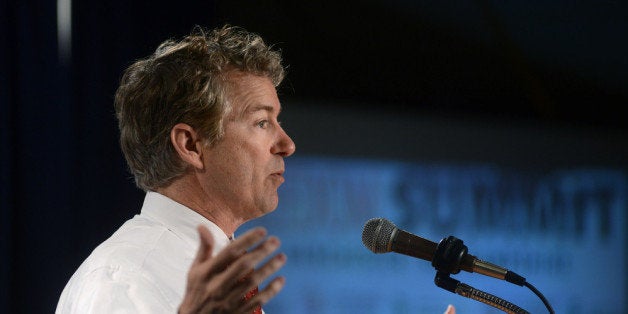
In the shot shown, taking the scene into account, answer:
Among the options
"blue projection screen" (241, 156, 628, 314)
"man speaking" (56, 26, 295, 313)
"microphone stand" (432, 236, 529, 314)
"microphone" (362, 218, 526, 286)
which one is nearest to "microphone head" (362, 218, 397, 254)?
"microphone" (362, 218, 526, 286)

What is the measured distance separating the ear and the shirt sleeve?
375 mm

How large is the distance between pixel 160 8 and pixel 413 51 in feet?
3.34

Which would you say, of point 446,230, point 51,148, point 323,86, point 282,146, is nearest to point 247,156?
point 282,146

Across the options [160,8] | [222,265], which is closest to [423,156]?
[160,8]

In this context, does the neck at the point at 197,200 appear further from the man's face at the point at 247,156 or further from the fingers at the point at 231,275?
the fingers at the point at 231,275

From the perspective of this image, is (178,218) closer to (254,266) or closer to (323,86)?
(254,266)

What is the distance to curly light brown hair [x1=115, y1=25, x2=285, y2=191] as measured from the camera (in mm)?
1554

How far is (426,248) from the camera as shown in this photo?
1.34 metres

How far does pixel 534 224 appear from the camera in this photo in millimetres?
2855

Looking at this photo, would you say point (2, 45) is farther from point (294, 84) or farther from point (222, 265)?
point (222, 265)

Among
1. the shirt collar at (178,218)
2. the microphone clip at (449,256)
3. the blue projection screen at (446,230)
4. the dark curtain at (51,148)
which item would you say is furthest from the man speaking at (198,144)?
the blue projection screen at (446,230)

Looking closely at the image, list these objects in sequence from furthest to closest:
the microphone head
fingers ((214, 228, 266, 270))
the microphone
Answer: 1. the microphone head
2. the microphone
3. fingers ((214, 228, 266, 270))

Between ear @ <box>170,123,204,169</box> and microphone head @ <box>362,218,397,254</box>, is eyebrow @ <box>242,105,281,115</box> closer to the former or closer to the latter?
ear @ <box>170,123,204,169</box>

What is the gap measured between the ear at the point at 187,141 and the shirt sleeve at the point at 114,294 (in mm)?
375
